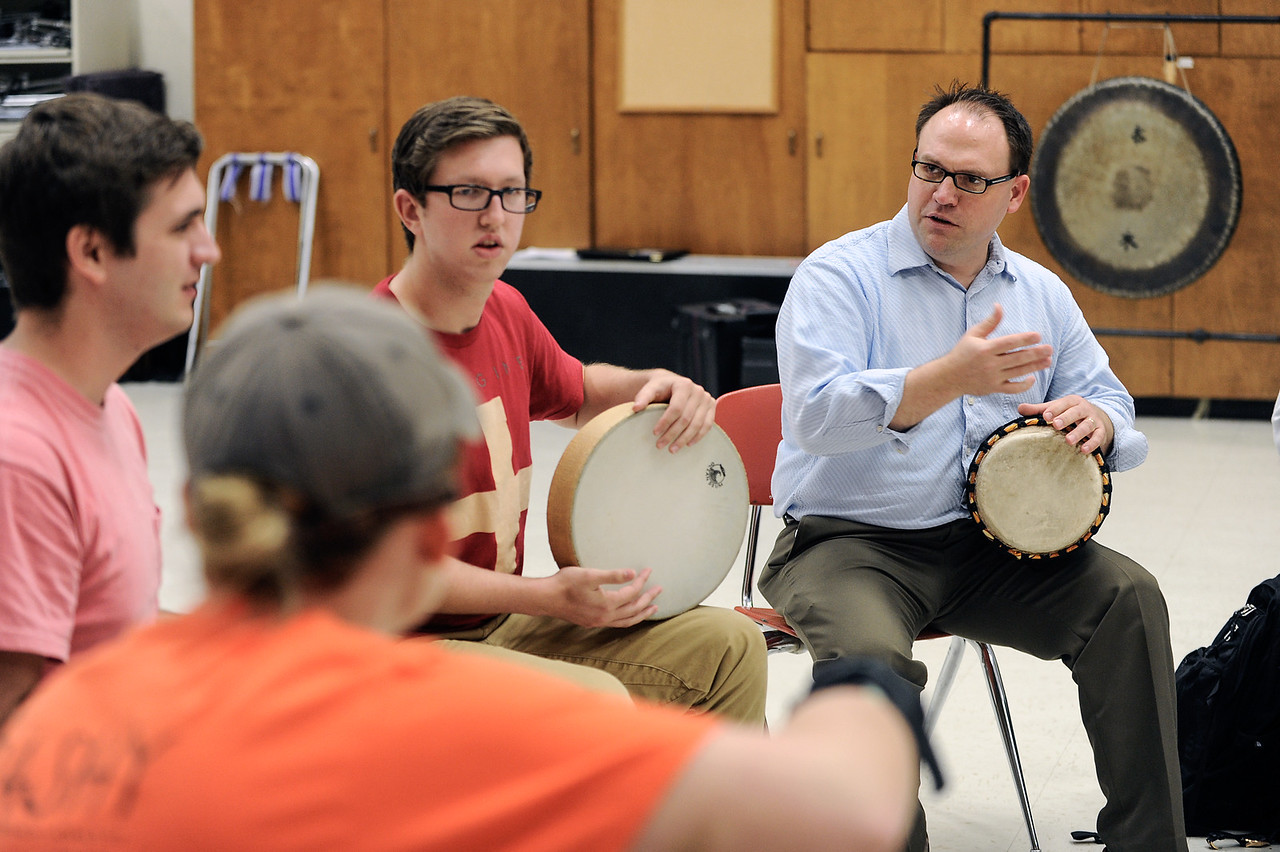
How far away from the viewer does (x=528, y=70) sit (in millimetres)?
6254

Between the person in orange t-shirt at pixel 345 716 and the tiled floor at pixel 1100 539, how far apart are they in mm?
76

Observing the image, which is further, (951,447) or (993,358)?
(951,447)

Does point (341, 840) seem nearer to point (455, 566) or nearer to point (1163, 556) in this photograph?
point (455, 566)

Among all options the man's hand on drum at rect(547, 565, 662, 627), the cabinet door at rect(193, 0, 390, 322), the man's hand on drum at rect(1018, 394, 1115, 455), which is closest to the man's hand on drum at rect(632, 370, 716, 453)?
the man's hand on drum at rect(547, 565, 662, 627)

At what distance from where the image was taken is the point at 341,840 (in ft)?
2.44

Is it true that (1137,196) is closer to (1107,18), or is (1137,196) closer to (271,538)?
(1107,18)

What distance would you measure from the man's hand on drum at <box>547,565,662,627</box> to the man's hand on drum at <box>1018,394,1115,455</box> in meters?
0.74

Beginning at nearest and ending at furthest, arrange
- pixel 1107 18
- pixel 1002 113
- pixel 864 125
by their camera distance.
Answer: pixel 1002 113 → pixel 1107 18 → pixel 864 125

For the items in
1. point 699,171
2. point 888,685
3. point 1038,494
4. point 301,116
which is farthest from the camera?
point 301,116

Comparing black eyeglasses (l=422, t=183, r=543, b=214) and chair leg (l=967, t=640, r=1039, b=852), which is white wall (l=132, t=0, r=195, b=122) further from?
chair leg (l=967, t=640, r=1039, b=852)

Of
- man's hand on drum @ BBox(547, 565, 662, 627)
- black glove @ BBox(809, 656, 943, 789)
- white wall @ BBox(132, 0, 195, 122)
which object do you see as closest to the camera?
black glove @ BBox(809, 656, 943, 789)

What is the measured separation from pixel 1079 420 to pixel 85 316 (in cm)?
153

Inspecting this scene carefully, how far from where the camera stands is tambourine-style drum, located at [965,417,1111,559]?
2.15 meters

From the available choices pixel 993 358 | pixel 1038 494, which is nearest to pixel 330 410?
pixel 993 358
